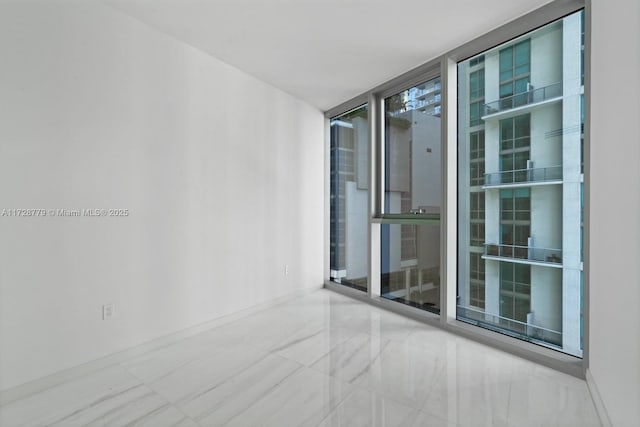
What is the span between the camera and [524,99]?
2555mm

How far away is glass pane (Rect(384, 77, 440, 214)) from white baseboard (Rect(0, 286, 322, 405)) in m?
2.13

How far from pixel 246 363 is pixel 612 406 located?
2230mm

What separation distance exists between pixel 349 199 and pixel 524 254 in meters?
2.31

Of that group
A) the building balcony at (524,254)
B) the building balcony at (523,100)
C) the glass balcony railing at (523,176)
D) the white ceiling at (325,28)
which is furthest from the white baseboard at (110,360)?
the building balcony at (523,100)

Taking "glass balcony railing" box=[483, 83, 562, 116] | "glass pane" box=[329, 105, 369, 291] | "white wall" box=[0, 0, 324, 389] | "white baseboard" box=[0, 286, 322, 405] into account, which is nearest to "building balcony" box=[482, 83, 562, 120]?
"glass balcony railing" box=[483, 83, 562, 116]

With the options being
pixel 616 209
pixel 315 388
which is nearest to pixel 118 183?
pixel 315 388

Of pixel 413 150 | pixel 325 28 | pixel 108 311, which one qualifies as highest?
pixel 325 28

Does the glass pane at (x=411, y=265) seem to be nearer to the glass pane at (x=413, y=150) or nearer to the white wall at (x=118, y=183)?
the glass pane at (x=413, y=150)

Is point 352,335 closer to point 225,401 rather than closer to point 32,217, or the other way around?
point 225,401

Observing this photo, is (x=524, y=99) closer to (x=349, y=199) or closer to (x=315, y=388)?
(x=349, y=199)

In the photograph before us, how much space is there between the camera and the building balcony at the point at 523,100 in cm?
238

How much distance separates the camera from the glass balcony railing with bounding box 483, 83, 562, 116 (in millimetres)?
2383

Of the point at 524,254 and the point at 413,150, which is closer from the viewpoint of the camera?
the point at 524,254

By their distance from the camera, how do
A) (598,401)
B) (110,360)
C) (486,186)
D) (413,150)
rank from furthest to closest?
(413,150), (486,186), (110,360), (598,401)
